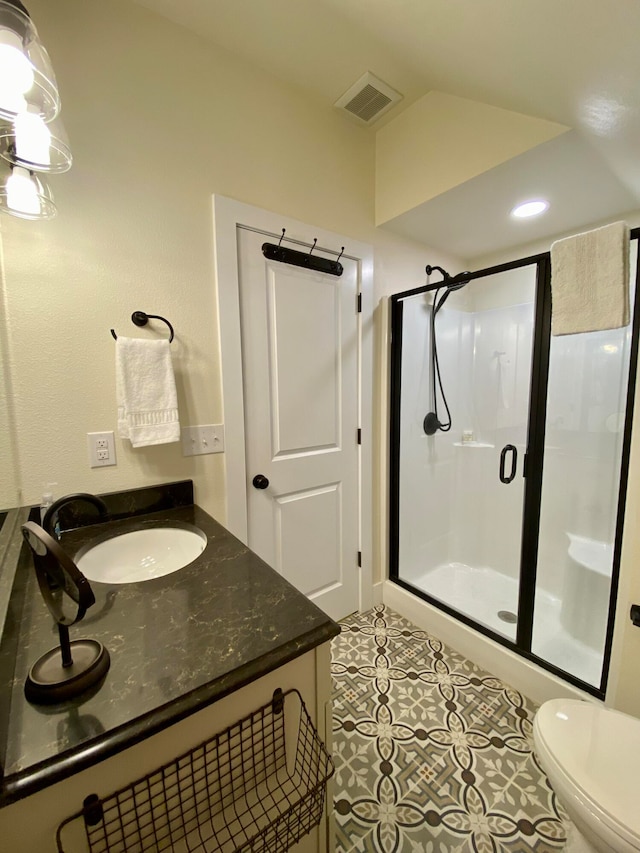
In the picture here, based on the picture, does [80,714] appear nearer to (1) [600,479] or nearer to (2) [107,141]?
(2) [107,141]

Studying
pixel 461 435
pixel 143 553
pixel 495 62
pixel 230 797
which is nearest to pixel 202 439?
pixel 143 553

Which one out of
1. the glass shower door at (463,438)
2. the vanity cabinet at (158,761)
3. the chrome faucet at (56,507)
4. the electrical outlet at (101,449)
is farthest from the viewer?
the glass shower door at (463,438)

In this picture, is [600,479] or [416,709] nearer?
[416,709]

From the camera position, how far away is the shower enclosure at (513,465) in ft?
5.38

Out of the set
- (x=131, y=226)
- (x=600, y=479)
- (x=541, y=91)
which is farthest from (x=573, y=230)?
(x=131, y=226)

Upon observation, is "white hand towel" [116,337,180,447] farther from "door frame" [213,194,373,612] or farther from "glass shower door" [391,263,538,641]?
"glass shower door" [391,263,538,641]

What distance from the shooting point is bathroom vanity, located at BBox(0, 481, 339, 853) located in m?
0.52

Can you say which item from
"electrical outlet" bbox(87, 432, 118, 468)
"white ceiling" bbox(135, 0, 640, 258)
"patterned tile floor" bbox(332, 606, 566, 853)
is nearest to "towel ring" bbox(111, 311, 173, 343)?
"electrical outlet" bbox(87, 432, 118, 468)

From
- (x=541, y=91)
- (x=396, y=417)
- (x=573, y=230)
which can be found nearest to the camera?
(x=541, y=91)

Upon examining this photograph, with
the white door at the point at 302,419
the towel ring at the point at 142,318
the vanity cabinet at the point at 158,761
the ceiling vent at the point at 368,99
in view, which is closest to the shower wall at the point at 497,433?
the white door at the point at 302,419

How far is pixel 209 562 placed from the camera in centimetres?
106

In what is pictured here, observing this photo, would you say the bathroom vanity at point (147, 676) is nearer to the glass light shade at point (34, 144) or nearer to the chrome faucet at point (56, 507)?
the chrome faucet at point (56, 507)

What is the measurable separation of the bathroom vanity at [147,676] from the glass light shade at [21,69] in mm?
1113

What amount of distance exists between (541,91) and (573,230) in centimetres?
116
